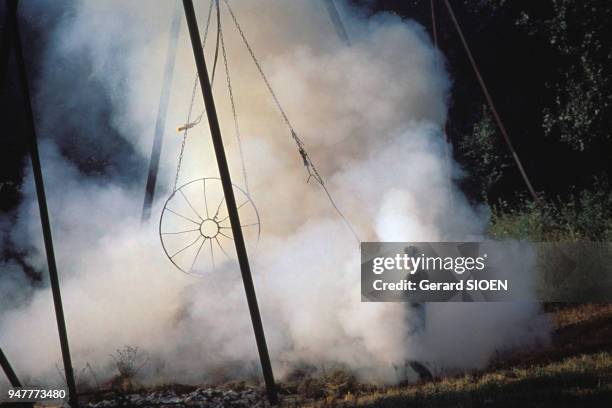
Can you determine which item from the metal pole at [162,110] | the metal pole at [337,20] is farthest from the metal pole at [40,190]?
the metal pole at [337,20]

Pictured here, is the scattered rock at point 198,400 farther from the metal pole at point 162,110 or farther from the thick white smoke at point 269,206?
the metal pole at point 162,110

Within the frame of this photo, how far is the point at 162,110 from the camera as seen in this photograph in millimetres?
10414

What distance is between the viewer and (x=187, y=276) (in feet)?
29.3

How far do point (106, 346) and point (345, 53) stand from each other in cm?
601

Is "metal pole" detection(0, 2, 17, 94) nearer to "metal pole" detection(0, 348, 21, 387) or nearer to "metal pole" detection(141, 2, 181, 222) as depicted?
"metal pole" detection(0, 348, 21, 387)

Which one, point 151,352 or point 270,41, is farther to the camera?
point 270,41

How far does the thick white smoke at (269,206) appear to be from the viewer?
7.05 m

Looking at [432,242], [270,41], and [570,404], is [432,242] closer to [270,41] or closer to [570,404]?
[570,404]

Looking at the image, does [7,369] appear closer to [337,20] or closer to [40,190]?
[40,190]

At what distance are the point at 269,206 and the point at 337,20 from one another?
3.57 m

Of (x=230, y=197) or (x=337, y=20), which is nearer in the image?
(x=230, y=197)

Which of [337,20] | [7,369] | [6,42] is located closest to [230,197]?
[6,42]

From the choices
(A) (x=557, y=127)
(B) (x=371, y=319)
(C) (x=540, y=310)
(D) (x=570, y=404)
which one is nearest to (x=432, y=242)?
(B) (x=371, y=319)

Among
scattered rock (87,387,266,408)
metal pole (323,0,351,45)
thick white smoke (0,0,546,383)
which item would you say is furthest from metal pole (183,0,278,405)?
metal pole (323,0,351,45)
